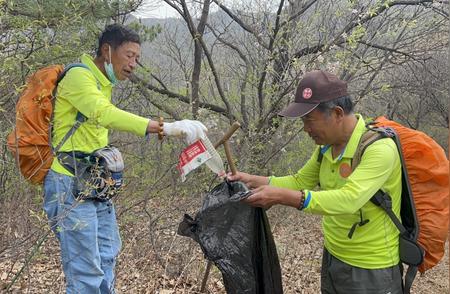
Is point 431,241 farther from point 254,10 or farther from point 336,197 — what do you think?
point 254,10

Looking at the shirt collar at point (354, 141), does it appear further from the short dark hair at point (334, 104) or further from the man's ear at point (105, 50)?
the man's ear at point (105, 50)

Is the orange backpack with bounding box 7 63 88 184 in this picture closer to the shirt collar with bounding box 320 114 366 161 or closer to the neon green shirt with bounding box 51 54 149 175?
the neon green shirt with bounding box 51 54 149 175

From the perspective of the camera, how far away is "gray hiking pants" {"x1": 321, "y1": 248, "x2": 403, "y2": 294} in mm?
2527

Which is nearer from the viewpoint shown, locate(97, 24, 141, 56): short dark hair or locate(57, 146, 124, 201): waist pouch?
locate(57, 146, 124, 201): waist pouch

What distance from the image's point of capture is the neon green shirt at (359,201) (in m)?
2.32

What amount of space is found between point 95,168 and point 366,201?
1.47 meters

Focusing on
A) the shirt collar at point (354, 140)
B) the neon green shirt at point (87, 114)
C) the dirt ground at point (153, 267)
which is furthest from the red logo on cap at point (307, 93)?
the dirt ground at point (153, 267)

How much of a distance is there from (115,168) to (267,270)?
109 centimetres

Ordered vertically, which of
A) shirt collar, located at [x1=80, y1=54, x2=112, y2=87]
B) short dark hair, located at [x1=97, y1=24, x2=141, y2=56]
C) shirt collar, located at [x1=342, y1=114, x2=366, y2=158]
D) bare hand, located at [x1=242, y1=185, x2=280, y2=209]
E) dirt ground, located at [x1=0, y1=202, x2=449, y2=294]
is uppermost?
short dark hair, located at [x1=97, y1=24, x2=141, y2=56]

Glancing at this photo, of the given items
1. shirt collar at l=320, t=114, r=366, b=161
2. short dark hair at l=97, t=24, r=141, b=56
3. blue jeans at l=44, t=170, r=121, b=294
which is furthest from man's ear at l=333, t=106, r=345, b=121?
blue jeans at l=44, t=170, r=121, b=294

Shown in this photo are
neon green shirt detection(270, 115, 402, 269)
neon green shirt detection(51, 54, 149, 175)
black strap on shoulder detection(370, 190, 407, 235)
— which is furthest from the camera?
neon green shirt detection(51, 54, 149, 175)

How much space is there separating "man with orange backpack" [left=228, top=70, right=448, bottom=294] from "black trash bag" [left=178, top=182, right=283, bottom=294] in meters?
0.30

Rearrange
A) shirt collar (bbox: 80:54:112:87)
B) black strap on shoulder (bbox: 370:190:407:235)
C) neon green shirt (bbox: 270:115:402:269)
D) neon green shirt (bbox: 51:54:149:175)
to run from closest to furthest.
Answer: neon green shirt (bbox: 270:115:402:269), black strap on shoulder (bbox: 370:190:407:235), neon green shirt (bbox: 51:54:149:175), shirt collar (bbox: 80:54:112:87)

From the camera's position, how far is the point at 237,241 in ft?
9.05
